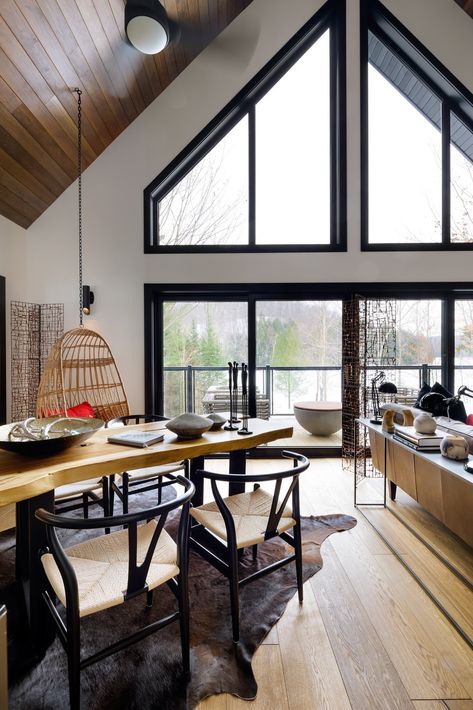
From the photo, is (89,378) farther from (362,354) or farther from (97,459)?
(362,354)

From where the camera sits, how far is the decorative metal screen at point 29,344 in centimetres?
400

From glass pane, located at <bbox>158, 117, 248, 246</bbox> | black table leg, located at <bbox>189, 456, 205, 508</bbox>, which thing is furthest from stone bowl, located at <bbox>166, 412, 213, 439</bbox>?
glass pane, located at <bbox>158, 117, 248, 246</bbox>

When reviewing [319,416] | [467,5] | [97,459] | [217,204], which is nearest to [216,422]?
[97,459]

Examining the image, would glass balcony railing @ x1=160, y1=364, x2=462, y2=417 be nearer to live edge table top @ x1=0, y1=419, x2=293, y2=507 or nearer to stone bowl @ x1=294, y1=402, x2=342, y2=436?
stone bowl @ x1=294, y1=402, x2=342, y2=436

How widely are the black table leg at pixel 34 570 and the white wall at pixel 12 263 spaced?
114 inches

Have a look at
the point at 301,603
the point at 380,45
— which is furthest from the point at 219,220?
the point at 301,603

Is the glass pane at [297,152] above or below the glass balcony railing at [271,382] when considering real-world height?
above

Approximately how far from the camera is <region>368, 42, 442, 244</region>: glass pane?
14.0ft

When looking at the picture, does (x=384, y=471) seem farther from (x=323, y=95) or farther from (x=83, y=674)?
(x=323, y=95)

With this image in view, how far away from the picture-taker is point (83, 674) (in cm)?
150

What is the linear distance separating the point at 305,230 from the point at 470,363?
2.44 meters

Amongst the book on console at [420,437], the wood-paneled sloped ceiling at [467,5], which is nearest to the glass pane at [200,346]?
the book on console at [420,437]

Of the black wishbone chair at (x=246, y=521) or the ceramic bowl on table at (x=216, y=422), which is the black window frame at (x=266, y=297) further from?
the black wishbone chair at (x=246, y=521)

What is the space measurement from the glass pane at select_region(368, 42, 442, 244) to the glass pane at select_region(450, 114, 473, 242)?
0.51 feet
